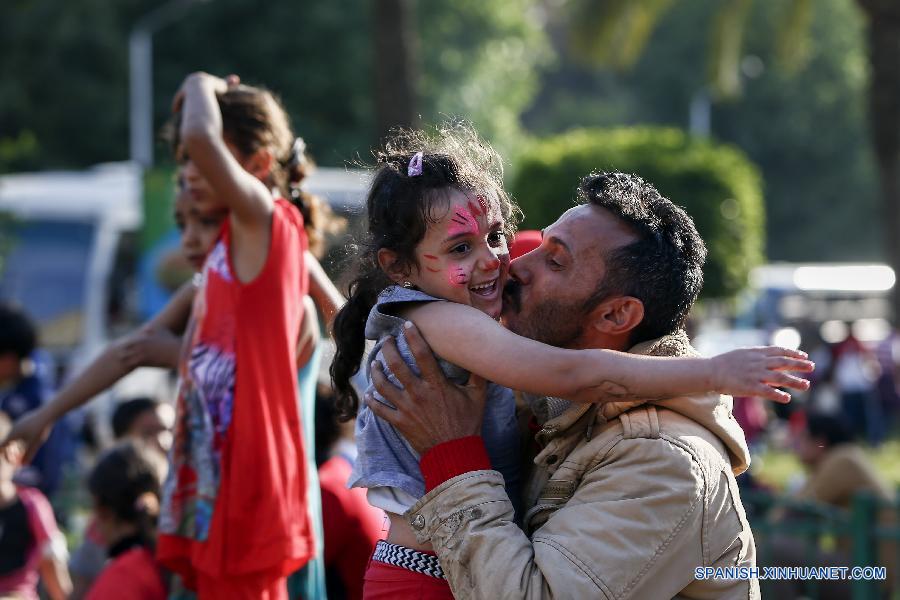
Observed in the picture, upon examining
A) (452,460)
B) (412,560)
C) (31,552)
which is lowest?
(31,552)

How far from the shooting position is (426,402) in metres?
2.54

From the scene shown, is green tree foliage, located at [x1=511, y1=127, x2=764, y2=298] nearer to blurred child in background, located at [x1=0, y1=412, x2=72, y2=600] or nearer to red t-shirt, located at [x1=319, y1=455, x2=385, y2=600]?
blurred child in background, located at [x1=0, y1=412, x2=72, y2=600]

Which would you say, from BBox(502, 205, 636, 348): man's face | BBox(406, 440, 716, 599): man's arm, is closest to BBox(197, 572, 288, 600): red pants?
BBox(406, 440, 716, 599): man's arm

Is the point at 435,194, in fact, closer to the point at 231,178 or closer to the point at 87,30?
the point at 231,178

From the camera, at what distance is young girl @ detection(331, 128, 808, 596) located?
95.5 inches

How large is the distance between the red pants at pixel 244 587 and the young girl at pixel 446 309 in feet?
2.00

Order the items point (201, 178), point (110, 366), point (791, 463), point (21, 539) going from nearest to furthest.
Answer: point (201, 178) → point (110, 366) → point (21, 539) → point (791, 463)

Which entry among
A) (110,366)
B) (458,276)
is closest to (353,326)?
(458,276)

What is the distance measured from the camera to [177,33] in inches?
1064

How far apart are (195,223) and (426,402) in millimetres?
1397

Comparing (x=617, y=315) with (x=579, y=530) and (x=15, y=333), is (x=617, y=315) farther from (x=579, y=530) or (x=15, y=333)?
(x=15, y=333)

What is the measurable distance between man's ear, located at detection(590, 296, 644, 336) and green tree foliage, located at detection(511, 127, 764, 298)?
45.3ft

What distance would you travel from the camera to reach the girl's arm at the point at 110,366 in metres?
3.64

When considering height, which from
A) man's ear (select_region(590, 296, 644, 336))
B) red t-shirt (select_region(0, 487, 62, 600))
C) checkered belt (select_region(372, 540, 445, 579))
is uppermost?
man's ear (select_region(590, 296, 644, 336))
